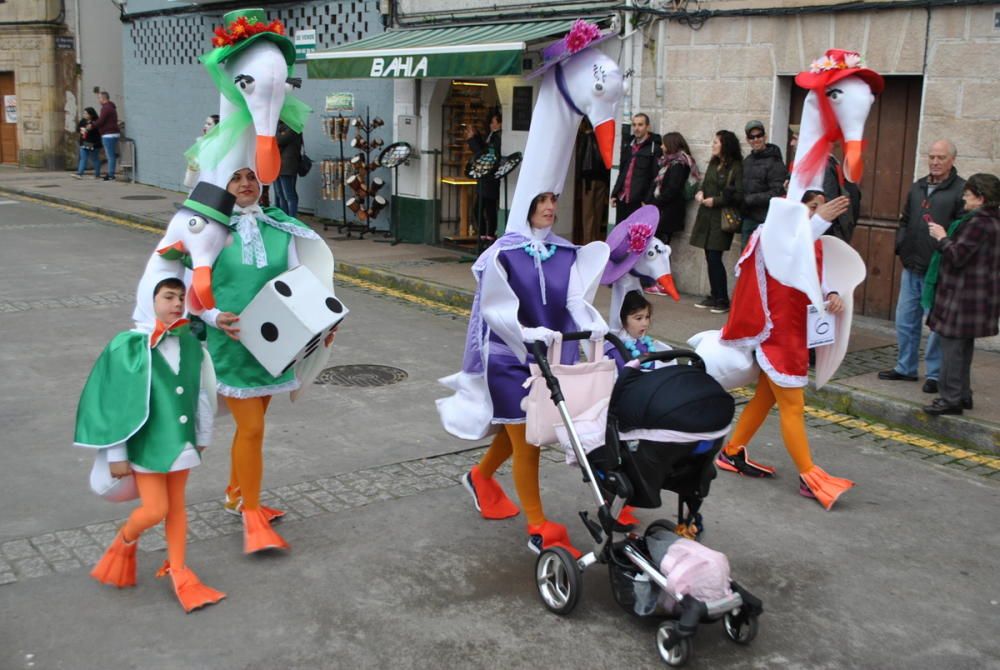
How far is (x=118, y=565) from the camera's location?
4.71m

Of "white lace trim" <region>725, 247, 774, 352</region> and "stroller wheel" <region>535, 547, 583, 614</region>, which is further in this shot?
"white lace trim" <region>725, 247, 774, 352</region>

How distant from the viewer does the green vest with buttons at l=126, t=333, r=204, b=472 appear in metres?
4.48

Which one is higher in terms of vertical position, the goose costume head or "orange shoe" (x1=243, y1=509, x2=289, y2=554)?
the goose costume head

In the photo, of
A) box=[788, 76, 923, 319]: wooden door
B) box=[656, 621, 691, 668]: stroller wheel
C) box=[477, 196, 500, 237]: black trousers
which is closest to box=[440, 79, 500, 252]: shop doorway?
box=[477, 196, 500, 237]: black trousers

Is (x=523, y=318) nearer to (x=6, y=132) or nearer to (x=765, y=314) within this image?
(x=765, y=314)

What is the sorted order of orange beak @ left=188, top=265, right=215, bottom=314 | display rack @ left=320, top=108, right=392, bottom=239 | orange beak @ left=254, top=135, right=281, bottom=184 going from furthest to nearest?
display rack @ left=320, top=108, right=392, bottom=239 → orange beak @ left=254, top=135, right=281, bottom=184 → orange beak @ left=188, top=265, right=215, bottom=314

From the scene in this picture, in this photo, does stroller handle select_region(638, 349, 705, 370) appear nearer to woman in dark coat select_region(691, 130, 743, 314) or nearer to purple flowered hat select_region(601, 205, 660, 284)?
purple flowered hat select_region(601, 205, 660, 284)

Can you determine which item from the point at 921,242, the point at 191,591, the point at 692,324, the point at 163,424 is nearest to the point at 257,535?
the point at 191,591

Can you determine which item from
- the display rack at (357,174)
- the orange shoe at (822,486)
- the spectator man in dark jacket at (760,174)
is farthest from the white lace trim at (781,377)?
the display rack at (357,174)

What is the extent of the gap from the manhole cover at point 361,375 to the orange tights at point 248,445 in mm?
2989

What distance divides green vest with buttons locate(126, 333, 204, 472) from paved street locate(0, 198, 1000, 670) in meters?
0.65

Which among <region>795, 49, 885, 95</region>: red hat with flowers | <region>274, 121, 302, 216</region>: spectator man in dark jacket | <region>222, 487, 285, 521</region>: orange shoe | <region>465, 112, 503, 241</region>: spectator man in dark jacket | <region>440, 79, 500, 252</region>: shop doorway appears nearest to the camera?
<region>222, 487, 285, 521</region>: orange shoe

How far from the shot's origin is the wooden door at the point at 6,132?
2648cm

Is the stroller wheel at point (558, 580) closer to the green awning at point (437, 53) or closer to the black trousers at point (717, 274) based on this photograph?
the black trousers at point (717, 274)
